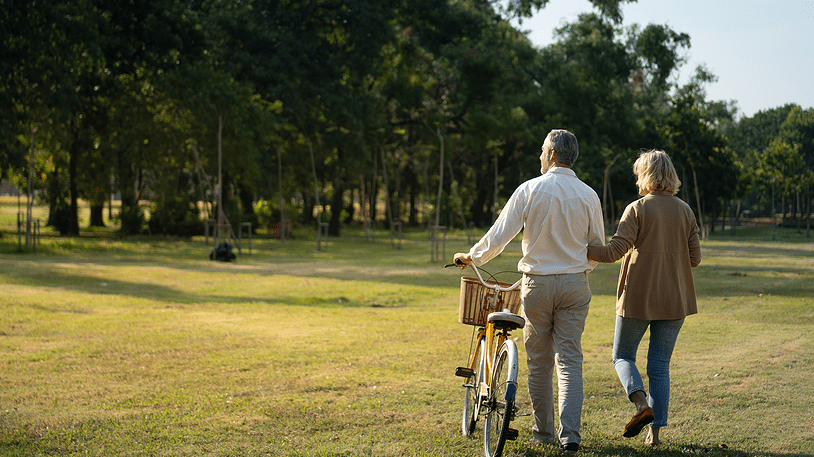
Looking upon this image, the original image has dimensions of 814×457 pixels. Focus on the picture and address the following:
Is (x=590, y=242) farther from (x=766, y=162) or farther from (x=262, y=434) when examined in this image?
(x=766, y=162)

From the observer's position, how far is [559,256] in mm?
4055

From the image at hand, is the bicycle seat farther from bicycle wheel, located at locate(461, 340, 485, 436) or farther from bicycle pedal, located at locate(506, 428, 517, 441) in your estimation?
bicycle pedal, located at locate(506, 428, 517, 441)

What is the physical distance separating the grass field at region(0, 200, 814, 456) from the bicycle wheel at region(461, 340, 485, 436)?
0.09 m

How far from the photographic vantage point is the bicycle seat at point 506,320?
393cm

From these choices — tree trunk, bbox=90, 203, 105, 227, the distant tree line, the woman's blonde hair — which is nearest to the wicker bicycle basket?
the woman's blonde hair

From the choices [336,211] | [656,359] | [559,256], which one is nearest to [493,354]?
[559,256]

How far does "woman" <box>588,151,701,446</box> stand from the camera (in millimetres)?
4246

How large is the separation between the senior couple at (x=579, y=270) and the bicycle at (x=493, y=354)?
0.50 ft

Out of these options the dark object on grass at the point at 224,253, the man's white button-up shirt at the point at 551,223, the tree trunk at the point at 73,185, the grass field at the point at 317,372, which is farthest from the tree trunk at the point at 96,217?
the man's white button-up shirt at the point at 551,223

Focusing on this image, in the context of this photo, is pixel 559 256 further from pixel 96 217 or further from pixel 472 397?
pixel 96 217

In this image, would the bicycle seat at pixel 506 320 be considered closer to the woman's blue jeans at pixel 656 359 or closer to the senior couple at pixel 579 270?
the senior couple at pixel 579 270

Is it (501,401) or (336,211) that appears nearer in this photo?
(501,401)

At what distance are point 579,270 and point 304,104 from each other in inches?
962

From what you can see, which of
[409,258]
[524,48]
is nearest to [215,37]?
[409,258]
